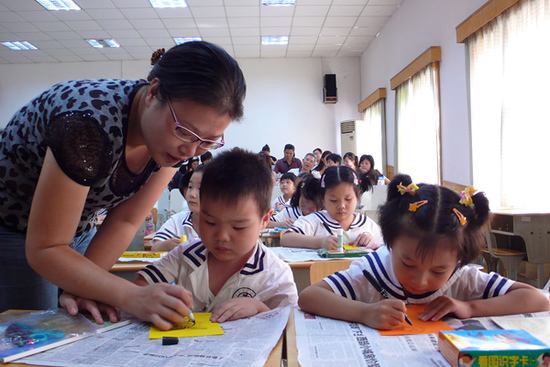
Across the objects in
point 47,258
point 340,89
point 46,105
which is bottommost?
point 47,258

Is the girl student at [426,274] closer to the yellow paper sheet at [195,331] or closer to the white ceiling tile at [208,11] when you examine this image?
the yellow paper sheet at [195,331]

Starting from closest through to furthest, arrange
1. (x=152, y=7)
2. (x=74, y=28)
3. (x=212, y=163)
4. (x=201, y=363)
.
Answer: (x=201, y=363) → (x=212, y=163) → (x=152, y=7) → (x=74, y=28)

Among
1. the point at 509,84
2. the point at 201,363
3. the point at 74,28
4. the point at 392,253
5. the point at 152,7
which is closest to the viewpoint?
the point at 201,363

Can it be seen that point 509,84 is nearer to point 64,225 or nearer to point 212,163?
point 212,163

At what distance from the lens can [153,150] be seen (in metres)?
0.96

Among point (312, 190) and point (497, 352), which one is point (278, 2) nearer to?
point (312, 190)

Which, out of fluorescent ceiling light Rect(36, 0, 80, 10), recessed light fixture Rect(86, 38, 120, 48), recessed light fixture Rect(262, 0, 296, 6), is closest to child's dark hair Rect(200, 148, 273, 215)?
recessed light fixture Rect(262, 0, 296, 6)

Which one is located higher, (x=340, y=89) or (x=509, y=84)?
(x=340, y=89)

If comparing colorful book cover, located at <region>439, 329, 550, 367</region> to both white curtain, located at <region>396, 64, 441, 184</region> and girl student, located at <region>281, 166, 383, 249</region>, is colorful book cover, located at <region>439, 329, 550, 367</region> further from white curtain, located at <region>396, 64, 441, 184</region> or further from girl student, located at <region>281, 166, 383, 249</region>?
white curtain, located at <region>396, 64, 441, 184</region>

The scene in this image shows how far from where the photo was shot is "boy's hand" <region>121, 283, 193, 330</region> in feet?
Result: 2.93

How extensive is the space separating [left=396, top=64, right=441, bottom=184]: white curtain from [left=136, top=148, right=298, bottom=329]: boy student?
4.42 meters

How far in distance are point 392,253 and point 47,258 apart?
72 cm

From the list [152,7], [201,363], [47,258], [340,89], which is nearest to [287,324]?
[201,363]

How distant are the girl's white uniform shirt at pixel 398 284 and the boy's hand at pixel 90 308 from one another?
18.7 inches
